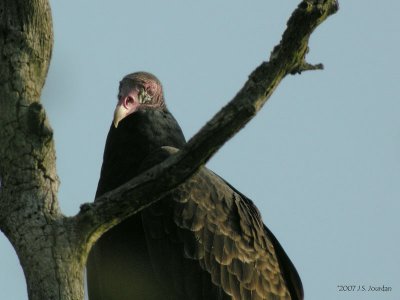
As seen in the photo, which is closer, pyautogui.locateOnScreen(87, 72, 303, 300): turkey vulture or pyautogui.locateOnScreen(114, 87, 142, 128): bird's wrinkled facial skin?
pyautogui.locateOnScreen(87, 72, 303, 300): turkey vulture

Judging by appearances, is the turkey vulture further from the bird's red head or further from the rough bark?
the rough bark

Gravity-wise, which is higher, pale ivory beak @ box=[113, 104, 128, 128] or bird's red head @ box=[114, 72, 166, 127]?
bird's red head @ box=[114, 72, 166, 127]

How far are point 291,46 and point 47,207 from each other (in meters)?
1.37

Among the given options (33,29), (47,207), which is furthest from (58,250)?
(33,29)

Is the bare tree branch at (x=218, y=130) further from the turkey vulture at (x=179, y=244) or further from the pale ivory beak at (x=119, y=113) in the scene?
the pale ivory beak at (x=119, y=113)

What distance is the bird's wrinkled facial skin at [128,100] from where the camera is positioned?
245 inches

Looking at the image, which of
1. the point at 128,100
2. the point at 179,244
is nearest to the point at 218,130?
the point at 179,244

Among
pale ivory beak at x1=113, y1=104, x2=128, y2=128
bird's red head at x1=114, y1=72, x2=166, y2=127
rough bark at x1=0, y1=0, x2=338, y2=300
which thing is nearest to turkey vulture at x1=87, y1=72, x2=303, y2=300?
pale ivory beak at x1=113, y1=104, x2=128, y2=128

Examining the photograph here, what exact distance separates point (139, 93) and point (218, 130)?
9.89 ft

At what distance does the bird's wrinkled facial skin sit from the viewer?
20.4 feet

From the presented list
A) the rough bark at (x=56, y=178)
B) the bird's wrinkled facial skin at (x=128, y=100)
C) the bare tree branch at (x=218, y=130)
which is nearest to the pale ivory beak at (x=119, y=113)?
the bird's wrinkled facial skin at (x=128, y=100)

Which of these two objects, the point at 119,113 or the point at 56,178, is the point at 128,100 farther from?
the point at 56,178

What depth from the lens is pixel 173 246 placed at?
559 centimetres

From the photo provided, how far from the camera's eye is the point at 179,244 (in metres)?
5.62
